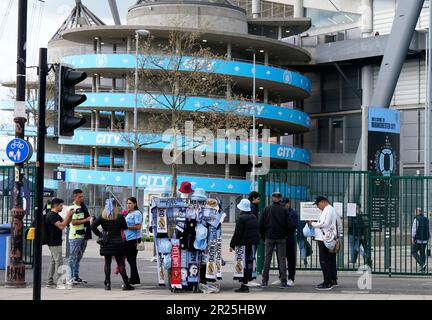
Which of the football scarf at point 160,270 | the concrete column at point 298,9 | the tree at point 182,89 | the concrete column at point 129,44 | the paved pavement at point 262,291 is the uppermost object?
the concrete column at point 298,9

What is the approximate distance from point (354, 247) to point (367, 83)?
50965 millimetres

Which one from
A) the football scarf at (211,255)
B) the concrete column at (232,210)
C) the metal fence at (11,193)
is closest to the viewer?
the football scarf at (211,255)

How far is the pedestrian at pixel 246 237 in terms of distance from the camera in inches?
632

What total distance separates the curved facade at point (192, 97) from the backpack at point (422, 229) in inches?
1572

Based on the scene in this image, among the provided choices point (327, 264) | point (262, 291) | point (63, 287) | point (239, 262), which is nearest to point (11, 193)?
point (63, 287)

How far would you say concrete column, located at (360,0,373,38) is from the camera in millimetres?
67688

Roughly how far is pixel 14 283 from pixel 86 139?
162ft

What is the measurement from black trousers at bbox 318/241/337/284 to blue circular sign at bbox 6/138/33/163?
627cm

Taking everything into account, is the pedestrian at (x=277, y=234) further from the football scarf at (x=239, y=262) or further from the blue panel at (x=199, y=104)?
the blue panel at (x=199, y=104)

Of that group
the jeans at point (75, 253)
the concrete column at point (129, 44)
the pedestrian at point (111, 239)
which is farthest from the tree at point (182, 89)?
the pedestrian at point (111, 239)

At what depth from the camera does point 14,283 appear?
16375mm

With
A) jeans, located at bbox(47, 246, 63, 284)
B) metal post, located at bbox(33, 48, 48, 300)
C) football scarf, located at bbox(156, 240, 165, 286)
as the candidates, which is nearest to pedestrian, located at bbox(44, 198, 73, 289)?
jeans, located at bbox(47, 246, 63, 284)

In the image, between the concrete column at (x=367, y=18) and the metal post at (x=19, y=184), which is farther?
the concrete column at (x=367, y=18)
